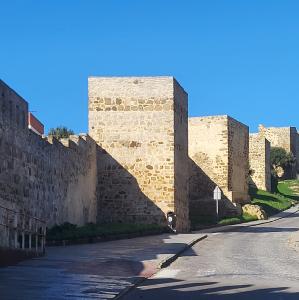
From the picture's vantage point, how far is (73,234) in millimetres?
22094

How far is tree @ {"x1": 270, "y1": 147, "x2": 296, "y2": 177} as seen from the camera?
79.1 metres

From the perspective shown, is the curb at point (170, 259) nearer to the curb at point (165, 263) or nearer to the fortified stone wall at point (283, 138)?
the curb at point (165, 263)

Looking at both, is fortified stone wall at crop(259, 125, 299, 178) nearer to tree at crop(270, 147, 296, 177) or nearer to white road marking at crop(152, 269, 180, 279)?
tree at crop(270, 147, 296, 177)

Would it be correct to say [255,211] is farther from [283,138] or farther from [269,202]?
[283,138]

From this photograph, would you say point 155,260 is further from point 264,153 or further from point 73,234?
point 264,153

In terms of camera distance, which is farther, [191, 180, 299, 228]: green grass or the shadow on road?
[191, 180, 299, 228]: green grass

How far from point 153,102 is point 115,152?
107 inches

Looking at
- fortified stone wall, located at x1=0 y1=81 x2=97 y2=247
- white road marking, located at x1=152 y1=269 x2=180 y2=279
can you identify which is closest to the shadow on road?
white road marking, located at x1=152 y1=269 x2=180 y2=279

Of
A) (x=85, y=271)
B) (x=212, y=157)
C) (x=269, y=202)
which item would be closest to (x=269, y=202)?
(x=269, y=202)

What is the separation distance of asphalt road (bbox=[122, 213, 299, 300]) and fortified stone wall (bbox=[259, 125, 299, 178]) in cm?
5763

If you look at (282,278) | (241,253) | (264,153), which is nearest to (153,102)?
(241,253)

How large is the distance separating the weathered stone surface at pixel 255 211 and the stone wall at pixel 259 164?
15.7 m

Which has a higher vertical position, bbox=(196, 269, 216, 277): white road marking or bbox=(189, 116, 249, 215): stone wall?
bbox=(189, 116, 249, 215): stone wall

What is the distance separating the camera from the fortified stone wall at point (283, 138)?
82.3 meters
